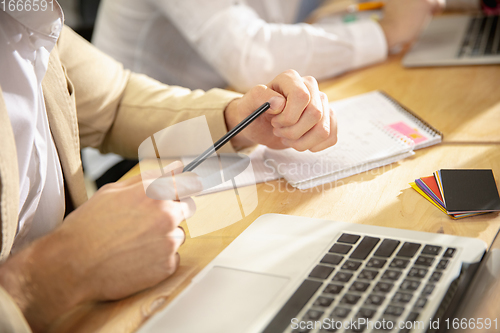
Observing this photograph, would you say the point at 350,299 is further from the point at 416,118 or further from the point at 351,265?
the point at 416,118

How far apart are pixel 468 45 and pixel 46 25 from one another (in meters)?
0.96

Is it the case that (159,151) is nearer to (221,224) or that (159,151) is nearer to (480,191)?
(221,224)

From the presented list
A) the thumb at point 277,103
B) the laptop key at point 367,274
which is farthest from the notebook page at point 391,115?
the laptop key at point 367,274

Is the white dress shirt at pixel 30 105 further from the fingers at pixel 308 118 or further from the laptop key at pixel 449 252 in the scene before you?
the laptop key at pixel 449 252

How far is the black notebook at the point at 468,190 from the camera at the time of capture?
49 centimetres

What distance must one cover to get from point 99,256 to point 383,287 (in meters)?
0.27

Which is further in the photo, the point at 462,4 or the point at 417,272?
the point at 462,4

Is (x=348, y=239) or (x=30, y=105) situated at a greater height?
(x=30, y=105)

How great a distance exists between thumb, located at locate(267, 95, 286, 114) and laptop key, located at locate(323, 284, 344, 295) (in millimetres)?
287

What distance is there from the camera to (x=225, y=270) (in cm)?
44

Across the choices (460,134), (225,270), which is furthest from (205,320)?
(460,134)

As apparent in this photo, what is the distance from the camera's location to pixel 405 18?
1.12 meters

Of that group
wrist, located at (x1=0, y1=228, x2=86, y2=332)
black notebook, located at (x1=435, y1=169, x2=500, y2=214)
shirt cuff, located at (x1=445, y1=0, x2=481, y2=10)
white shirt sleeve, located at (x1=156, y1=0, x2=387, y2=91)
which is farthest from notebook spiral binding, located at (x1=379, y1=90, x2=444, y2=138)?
shirt cuff, located at (x1=445, y1=0, x2=481, y2=10)

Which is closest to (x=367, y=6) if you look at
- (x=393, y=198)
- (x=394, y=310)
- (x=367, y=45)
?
(x=367, y=45)
